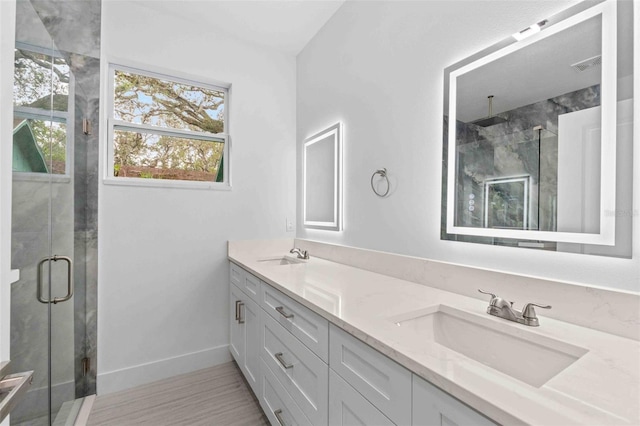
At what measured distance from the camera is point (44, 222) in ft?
4.15

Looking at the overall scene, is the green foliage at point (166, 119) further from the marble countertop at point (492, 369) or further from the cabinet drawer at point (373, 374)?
the cabinet drawer at point (373, 374)

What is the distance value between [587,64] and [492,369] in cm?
101

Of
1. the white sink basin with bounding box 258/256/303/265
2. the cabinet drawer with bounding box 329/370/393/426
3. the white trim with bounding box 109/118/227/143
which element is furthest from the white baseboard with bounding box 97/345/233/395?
the white trim with bounding box 109/118/227/143

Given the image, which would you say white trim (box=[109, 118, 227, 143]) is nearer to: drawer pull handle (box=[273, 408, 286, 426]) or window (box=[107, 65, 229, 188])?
window (box=[107, 65, 229, 188])

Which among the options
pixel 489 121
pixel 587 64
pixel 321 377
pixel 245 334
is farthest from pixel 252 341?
pixel 587 64

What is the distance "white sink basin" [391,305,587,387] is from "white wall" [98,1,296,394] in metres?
1.77

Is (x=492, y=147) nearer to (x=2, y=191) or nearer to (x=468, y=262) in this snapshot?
(x=468, y=262)

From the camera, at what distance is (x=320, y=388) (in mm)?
1085

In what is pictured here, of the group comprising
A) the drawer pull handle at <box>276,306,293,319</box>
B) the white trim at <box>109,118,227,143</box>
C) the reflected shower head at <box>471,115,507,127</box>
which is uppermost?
the white trim at <box>109,118,227,143</box>

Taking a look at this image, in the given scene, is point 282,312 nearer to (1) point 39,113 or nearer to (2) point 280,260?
(2) point 280,260

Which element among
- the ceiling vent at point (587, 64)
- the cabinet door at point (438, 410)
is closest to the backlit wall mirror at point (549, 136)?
the ceiling vent at point (587, 64)

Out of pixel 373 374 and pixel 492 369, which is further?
pixel 373 374

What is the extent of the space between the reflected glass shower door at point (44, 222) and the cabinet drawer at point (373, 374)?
1.01 meters

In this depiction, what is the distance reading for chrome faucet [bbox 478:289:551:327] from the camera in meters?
0.91
